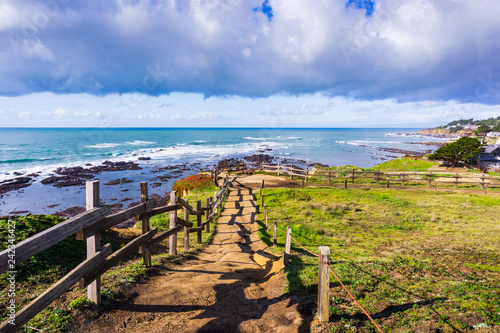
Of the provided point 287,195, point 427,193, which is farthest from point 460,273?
point 427,193

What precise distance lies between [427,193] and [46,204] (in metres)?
36.0

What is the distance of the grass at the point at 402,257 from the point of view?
4.21 metres

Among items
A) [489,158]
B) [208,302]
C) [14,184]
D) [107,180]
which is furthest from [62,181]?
[489,158]

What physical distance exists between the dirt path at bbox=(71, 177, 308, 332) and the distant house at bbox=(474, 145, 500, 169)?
49.3m

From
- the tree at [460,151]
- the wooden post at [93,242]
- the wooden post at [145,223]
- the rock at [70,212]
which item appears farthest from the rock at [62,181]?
the tree at [460,151]

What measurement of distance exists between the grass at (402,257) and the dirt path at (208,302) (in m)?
0.59

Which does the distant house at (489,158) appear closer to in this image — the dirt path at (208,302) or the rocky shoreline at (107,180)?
the rocky shoreline at (107,180)

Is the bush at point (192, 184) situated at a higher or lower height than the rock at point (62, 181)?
higher

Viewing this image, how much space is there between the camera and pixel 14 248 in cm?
258

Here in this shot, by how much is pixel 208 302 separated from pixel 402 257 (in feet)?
19.1

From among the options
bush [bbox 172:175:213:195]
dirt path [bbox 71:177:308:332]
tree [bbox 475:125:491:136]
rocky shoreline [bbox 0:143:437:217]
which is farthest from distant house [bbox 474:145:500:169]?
tree [bbox 475:125:491:136]

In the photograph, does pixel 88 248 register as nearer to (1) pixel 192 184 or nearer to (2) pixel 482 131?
(1) pixel 192 184

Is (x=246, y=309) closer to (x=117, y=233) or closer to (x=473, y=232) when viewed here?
(x=117, y=233)

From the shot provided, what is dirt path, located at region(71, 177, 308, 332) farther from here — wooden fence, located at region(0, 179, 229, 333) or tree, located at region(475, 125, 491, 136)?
tree, located at region(475, 125, 491, 136)
